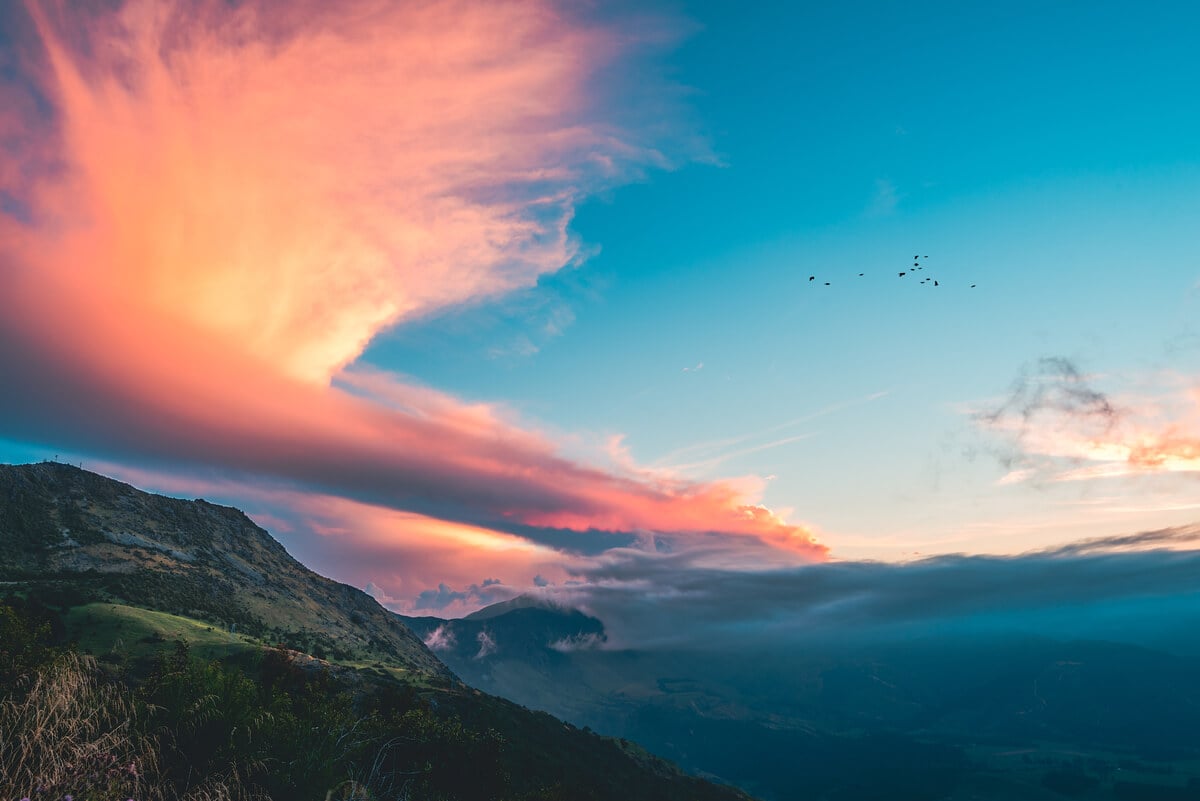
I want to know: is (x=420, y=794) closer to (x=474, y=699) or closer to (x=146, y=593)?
(x=474, y=699)

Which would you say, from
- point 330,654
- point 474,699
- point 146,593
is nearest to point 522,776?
point 474,699

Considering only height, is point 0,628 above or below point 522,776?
above

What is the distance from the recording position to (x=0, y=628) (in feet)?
112

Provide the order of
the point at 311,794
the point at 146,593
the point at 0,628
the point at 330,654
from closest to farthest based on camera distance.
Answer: the point at 311,794 < the point at 0,628 < the point at 146,593 < the point at 330,654

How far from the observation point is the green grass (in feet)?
376

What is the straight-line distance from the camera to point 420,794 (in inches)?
1539

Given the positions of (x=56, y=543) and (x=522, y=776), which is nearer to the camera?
(x=522, y=776)

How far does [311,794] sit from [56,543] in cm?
24546

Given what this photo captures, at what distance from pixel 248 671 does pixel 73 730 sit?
120 metres

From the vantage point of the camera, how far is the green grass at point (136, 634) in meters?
115

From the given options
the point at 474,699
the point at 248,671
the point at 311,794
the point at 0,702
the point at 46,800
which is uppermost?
the point at 0,702

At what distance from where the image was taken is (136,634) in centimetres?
12225

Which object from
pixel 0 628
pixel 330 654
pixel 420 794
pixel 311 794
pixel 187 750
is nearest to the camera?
pixel 311 794

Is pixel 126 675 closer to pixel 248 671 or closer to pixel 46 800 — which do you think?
pixel 248 671
